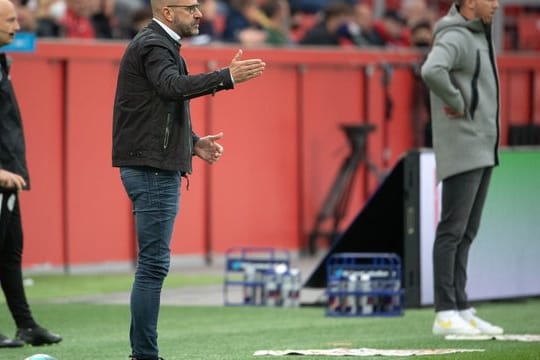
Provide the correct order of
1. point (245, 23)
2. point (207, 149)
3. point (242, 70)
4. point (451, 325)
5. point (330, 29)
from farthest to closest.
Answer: point (330, 29), point (245, 23), point (451, 325), point (207, 149), point (242, 70)

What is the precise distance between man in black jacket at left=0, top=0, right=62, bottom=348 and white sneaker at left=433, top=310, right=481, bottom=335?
2602 mm

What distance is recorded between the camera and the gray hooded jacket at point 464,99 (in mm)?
11078

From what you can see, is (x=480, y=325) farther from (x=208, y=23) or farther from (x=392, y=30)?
(x=392, y=30)

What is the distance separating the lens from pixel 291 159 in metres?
20.5

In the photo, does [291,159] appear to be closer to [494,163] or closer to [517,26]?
[517,26]

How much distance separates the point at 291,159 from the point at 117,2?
321cm

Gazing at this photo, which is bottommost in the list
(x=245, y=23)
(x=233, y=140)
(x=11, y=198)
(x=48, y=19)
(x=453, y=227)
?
(x=453, y=227)

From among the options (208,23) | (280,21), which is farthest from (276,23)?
(208,23)

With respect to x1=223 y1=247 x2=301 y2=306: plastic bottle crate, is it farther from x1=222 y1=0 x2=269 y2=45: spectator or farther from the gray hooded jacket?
x1=222 y1=0 x2=269 y2=45: spectator

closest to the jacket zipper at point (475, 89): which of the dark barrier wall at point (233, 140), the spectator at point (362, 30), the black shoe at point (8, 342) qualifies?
the black shoe at point (8, 342)

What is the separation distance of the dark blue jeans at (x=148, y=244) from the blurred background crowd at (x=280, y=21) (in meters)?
9.52

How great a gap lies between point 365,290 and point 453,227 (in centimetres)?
198

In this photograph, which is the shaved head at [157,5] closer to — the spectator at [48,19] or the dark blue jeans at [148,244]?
the dark blue jeans at [148,244]

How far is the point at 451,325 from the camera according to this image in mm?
11062
